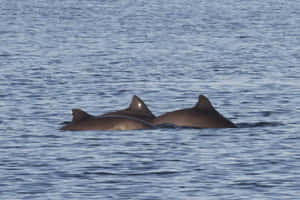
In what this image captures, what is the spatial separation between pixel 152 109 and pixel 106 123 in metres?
6.39

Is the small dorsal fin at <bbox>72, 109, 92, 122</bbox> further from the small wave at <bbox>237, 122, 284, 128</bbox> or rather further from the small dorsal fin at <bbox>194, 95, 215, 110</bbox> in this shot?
Answer: the small wave at <bbox>237, 122, 284, 128</bbox>

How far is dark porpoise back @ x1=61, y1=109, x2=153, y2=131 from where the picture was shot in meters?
32.5

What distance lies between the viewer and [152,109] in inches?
1527

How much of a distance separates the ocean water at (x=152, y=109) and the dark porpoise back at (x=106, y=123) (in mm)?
403

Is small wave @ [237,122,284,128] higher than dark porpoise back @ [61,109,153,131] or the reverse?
the reverse

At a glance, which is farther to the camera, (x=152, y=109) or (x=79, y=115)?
(x=152, y=109)

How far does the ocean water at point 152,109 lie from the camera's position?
81.7 feet

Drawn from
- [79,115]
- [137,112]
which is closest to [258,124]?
[137,112]

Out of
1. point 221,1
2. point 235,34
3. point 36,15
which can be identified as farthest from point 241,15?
point 221,1

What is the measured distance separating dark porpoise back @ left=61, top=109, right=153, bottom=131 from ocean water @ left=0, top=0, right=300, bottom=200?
40cm

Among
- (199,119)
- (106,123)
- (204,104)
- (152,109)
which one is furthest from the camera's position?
(152,109)

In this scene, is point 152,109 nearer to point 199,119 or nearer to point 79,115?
point 199,119

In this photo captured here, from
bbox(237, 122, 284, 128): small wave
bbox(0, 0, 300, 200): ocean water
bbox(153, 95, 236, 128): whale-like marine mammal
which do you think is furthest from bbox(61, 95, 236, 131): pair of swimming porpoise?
bbox(237, 122, 284, 128): small wave

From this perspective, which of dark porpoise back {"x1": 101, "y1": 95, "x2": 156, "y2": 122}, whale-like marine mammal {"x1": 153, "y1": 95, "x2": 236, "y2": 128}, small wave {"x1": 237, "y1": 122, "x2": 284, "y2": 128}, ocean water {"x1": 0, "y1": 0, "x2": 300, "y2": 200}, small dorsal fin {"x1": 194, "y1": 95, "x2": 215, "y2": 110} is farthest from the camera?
small wave {"x1": 237, "y1": 122, "x2": 284, "y2": 128}
